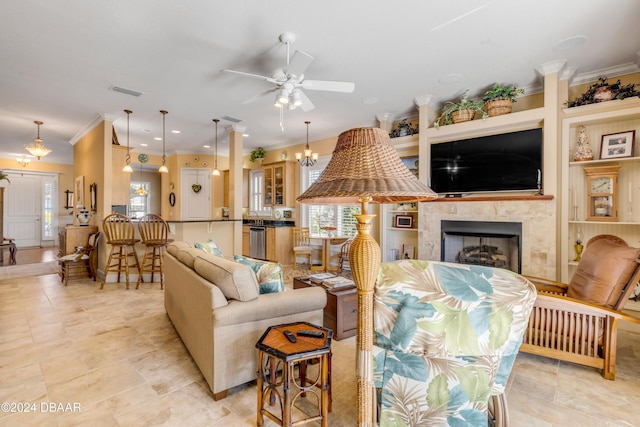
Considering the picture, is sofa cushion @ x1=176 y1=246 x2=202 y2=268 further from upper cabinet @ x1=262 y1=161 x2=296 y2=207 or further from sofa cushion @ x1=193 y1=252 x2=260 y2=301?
upper cabinet @ x1=262 y1=161 x2=296 y2=207

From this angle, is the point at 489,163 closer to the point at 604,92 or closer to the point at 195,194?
the point at 604,92

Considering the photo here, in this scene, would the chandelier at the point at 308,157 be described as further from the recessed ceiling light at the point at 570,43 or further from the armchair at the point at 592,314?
the armchair at the point at 592,314

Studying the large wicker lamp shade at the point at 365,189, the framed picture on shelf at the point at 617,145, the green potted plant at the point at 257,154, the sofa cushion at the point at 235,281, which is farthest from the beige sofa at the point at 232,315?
the green potted plant at the point at 257,154

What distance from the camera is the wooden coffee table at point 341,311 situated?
271cm

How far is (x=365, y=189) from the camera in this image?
94cm

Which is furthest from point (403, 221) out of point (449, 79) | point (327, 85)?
point (327, 85)

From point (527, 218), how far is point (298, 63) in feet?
10.4

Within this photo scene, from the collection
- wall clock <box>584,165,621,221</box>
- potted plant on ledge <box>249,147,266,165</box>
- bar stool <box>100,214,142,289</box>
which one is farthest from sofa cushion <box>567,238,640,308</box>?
potted plant on ledge <box>249,147,266,165</box>

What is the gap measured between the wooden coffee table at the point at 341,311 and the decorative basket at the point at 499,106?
2.98 metres

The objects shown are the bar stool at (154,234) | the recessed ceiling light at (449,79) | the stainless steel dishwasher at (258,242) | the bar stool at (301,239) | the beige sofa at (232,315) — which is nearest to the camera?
the beige sofa at (232,315)

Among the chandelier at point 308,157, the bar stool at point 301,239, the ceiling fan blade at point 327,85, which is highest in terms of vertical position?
the ceiling fan blade at point 327,85

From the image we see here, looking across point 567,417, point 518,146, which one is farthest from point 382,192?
point 518,146

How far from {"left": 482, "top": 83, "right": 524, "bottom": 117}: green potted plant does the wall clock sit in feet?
3.82

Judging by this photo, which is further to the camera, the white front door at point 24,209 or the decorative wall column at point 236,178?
the white front door at point 24,209
